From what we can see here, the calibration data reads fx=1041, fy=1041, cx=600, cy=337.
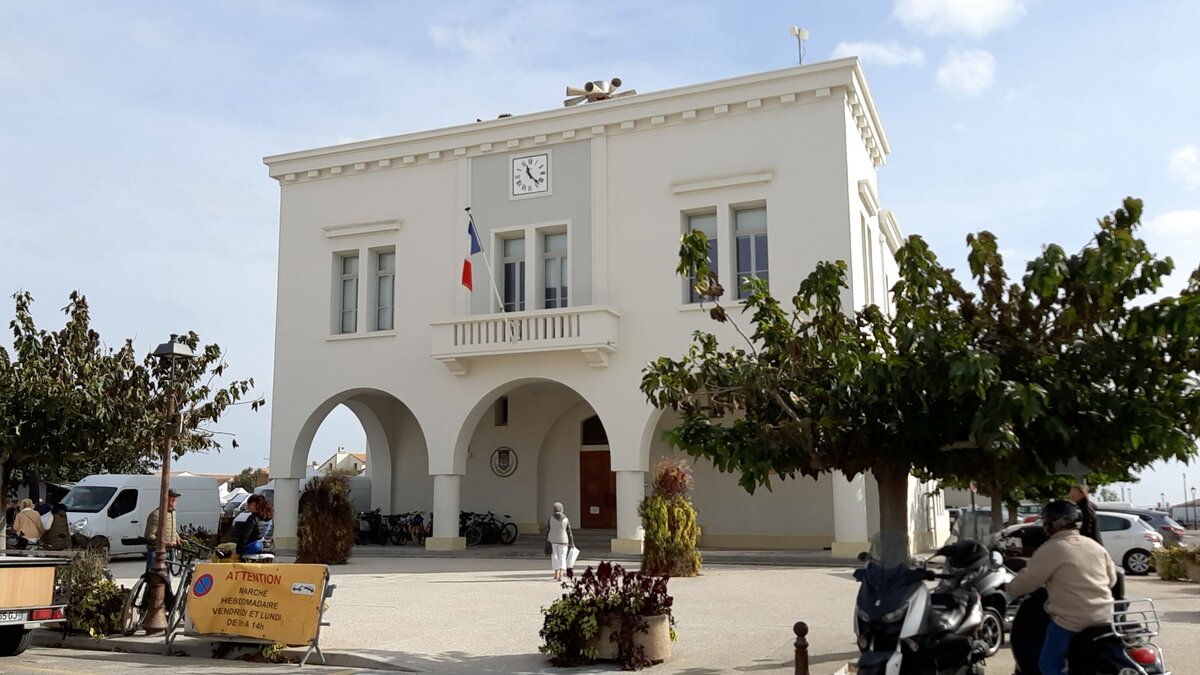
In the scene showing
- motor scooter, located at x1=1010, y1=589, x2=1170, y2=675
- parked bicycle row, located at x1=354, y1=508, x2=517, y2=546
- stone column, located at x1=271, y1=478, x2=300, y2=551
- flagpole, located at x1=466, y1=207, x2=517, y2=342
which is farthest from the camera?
parked bicycle row, located at x1=354, y1=508, x2=517, y2=546

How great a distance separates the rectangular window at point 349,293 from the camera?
83.3ft

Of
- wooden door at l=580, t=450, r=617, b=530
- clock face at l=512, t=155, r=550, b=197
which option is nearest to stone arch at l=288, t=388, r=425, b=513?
wooden door at l=580, t=450, r=617, b=530

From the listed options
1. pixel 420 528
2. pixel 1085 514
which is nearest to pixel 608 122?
pixel 420 528

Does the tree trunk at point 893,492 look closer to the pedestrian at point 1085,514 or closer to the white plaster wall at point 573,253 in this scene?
the pedestrian at point 1085,514

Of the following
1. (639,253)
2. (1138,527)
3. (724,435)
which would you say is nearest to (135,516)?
(639,253)

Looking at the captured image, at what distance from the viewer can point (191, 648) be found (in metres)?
11.0

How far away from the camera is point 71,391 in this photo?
17.4m

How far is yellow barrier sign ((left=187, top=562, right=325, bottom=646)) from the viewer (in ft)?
33.8

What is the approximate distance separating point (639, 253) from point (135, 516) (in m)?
13.1

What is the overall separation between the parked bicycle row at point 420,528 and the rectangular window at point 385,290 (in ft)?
16.7

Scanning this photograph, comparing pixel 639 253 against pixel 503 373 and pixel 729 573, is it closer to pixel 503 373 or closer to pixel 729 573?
pixel 503 373

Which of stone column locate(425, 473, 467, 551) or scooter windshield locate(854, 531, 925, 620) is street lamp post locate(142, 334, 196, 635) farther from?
stone column locate(425, 473, 467, 551)

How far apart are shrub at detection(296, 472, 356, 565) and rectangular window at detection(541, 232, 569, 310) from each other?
6152 millimetres

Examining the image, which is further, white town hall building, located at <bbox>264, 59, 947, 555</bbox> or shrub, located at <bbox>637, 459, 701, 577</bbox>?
white town hall building, located at <bbox>264, 59, 947, 555</bbox>
